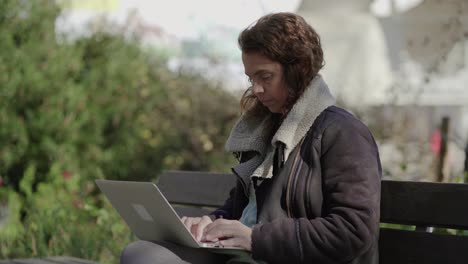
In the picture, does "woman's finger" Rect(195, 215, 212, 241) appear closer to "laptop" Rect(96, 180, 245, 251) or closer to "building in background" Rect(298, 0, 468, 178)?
"laptop" Rect(96, 180, 245, 251)

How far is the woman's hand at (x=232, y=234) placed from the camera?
277 centimetres

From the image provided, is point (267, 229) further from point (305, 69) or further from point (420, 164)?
point (420, 164)

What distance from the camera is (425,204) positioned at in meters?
2.99

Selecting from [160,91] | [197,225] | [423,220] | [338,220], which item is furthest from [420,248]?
[160,91]

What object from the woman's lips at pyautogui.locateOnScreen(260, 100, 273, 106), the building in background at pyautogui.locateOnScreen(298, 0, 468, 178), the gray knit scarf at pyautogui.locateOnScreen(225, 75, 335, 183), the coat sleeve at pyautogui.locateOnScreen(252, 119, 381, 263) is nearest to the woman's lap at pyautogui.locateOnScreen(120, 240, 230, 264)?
the coat sleeve at pyautogui.locateOnScreen(252, 119, 381, 263)

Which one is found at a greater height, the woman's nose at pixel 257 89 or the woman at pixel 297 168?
the woman's nose at pixel 257 89

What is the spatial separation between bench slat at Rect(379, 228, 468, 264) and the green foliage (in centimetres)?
221

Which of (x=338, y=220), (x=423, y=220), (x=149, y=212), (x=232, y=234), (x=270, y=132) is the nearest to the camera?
(x=338, y=220)

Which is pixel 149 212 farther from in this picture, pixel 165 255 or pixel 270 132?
pixel 270 132

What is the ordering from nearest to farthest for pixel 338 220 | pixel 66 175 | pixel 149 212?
pixel 338 220, pixel 149 212, pixel 66 175

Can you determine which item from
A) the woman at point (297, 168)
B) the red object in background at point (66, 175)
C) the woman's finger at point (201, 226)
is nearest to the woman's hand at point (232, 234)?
the woman at point (297, 168)

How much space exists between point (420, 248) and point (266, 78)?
708mm

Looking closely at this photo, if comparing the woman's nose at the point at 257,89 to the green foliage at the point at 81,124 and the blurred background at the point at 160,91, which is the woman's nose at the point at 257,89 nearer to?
the green foliage at the point at 81,124

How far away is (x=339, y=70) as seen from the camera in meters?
8.66
